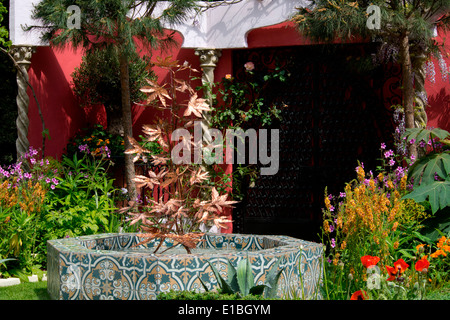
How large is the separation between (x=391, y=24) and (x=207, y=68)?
8.64 feet

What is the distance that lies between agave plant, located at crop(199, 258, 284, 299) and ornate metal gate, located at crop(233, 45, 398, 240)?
428 centimetres

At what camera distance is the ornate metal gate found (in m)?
7.55

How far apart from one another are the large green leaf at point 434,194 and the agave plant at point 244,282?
1.70 m

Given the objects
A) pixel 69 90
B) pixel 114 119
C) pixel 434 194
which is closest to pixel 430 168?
pixel 434 194

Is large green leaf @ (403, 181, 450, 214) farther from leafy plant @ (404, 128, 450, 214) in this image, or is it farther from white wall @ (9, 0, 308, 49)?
white wall @ (9, 0, 308, 49)

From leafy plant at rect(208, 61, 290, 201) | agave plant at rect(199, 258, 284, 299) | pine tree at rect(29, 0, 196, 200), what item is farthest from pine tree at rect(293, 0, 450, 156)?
agave plant at rect(199, 258, 284, 299)

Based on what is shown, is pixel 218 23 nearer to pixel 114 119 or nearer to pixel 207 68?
pixel 207 68

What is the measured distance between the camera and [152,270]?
3570 mm

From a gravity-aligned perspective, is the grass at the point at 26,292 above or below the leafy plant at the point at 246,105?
below

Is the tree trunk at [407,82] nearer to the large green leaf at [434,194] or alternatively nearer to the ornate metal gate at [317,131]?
the ornate metal gate at [317,131]

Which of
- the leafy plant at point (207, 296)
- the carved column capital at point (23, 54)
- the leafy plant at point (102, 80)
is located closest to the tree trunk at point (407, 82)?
the leafy plant at point (102, 80)

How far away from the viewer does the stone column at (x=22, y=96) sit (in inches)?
301

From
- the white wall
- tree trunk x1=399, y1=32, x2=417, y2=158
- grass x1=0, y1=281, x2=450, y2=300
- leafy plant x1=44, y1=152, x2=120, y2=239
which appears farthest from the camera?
the white wall

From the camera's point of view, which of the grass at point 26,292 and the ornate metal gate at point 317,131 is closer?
the grass at point 26,292
